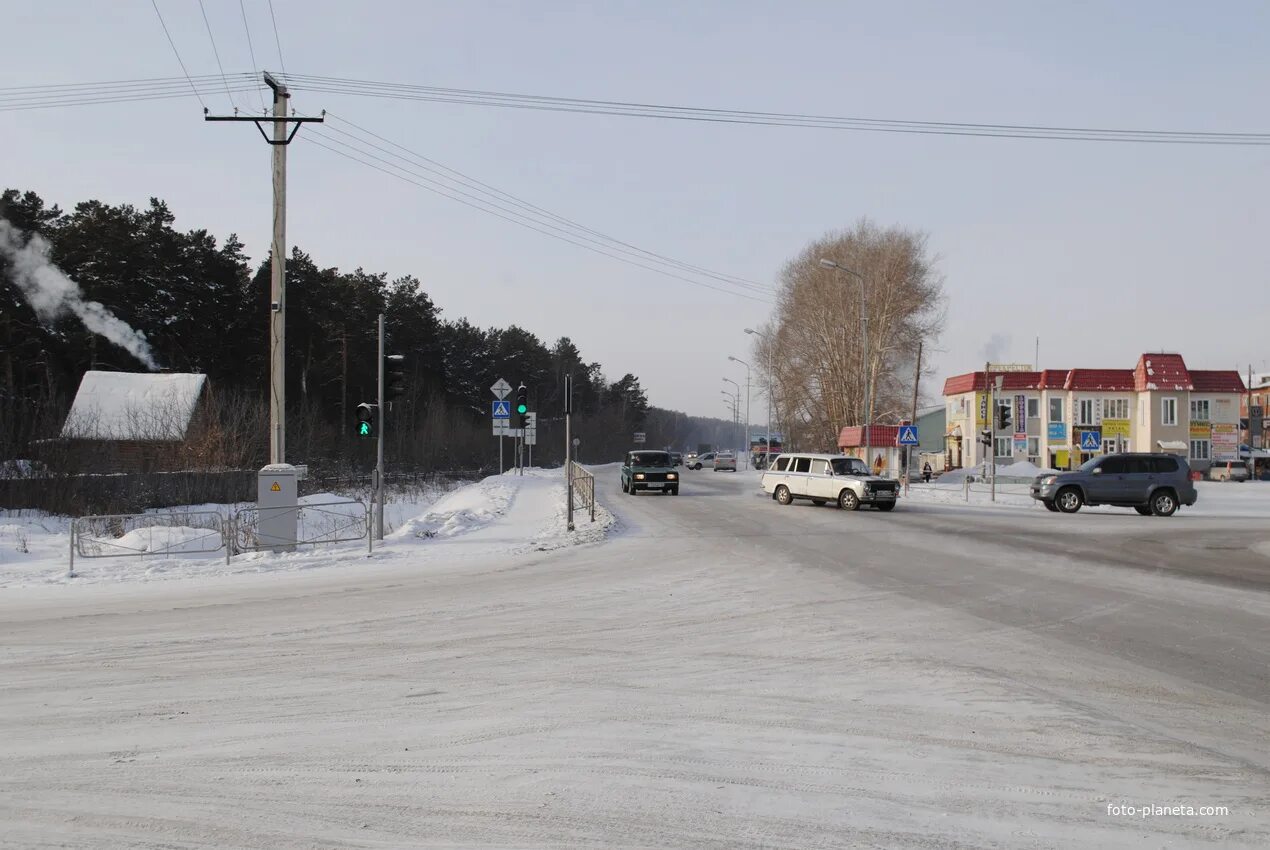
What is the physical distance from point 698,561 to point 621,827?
1196cm

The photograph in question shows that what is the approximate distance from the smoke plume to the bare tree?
43.3 m

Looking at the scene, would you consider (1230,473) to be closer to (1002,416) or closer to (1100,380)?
(1100,380)

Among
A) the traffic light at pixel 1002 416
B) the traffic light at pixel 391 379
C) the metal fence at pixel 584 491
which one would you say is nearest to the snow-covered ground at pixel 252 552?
the metal fence at pixel 584 491

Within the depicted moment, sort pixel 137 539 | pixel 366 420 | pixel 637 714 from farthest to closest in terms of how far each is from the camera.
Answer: pixel 366 420, pixel 137 539, pixel 637 714

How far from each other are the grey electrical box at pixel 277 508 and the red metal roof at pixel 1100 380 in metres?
73.7

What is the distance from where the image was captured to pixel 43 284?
1759 inches

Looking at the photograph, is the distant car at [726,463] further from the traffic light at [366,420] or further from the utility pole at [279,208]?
the utility pole at [279,208]

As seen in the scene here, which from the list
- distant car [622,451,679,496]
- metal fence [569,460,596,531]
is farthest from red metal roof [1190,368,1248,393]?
metal fence [569,460,596,531]

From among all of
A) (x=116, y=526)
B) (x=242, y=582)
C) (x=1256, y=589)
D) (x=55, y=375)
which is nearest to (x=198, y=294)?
(x=55, y=375)

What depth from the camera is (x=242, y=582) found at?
14438 mm

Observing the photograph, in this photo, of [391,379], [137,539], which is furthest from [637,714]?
[391,379]

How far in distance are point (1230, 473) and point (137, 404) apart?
72.4 m

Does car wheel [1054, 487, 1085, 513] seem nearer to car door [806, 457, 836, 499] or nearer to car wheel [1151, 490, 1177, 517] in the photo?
car wheel [1151, 490, 1177, 517]

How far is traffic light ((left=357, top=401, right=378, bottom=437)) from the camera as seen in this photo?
18638 millimetres
